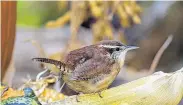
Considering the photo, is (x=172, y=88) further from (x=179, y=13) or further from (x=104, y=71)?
(x=179, y=13)

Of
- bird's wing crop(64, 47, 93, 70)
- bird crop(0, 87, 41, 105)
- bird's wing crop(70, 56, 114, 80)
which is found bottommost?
bird crop(0, 87, 41, 105)

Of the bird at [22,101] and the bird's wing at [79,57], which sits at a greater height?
the bird's wing at [79,57]

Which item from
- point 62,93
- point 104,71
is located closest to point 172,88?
point 104,71

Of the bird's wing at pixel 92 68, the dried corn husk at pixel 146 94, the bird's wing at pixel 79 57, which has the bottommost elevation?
the dried corn husk at pixel 146 94

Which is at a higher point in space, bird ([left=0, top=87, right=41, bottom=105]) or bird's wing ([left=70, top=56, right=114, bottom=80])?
bird's wing ([left=70, top=56, right=114, bottom=80])

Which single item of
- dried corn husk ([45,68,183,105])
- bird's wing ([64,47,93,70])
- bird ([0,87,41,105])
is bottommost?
bird ([0,87,41,105])

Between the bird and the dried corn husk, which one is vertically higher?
the dried corn husk
